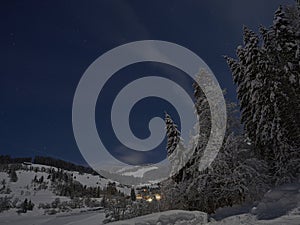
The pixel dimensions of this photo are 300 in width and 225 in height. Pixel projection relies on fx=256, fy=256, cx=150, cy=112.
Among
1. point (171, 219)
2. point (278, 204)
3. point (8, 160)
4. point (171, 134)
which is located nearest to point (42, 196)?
point (171, 134)

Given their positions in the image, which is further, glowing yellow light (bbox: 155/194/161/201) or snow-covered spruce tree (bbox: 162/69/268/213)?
glowing yellow light (bbox: 155/194/161/201)

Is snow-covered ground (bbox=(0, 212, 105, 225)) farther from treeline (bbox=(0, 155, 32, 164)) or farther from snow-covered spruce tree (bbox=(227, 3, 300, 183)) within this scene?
treeline (bbox=(0, 155, 32, 164))

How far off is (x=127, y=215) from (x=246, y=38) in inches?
680

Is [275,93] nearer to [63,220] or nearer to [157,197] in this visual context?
[157,197]

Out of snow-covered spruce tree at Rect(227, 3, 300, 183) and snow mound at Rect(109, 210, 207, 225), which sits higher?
snow-covered spruce tree at Rect(227, 3, 300, 183)

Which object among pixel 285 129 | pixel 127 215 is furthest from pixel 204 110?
pixel 127 215

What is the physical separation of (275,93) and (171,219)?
1339cm

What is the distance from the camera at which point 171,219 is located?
12031 mm

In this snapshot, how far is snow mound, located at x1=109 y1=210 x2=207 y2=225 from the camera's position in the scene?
36.6ft

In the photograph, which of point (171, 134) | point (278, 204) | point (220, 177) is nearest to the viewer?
point (278, 204)

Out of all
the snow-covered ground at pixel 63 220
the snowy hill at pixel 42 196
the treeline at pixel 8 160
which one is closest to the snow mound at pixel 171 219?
the snow-covered ground at pixel 63 220

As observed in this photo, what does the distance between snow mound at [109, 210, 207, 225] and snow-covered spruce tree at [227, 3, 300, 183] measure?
757 centimetres

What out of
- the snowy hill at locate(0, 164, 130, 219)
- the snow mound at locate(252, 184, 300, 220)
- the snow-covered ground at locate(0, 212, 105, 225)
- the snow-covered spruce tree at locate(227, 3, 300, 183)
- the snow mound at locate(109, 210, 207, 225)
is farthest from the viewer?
the snowy hill at locate(0, 164, 130, 219)

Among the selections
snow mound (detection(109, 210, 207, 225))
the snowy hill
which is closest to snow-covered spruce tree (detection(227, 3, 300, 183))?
snow mound (detection(109, 210, 207, 225))
